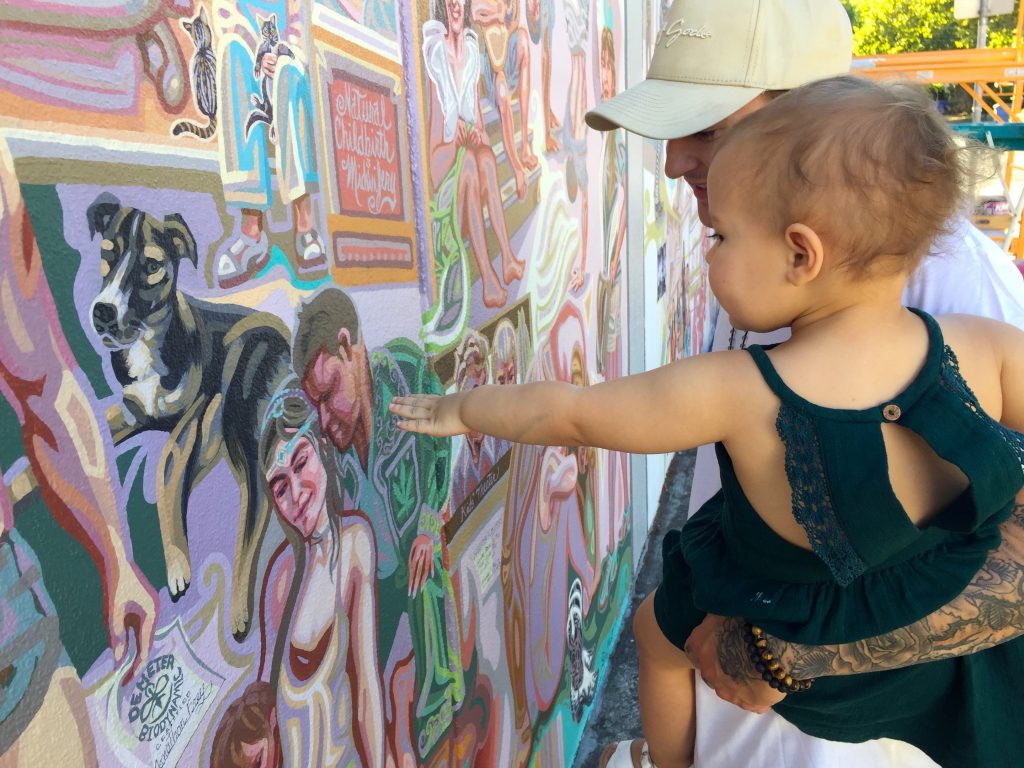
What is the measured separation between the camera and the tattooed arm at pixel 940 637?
1.46 metres

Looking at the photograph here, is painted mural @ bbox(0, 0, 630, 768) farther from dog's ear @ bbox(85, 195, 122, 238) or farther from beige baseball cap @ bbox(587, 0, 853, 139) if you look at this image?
beige baseball cap @ bbox(587, 0, 853, 139)

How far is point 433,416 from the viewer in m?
1.49

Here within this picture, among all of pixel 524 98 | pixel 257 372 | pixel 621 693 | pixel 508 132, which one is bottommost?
pixel 621 693

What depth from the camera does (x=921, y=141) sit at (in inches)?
47.9

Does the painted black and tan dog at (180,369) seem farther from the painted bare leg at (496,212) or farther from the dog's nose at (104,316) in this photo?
the painted bare leg at (496,212)

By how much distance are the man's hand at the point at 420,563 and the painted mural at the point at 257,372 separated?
0.01 metres

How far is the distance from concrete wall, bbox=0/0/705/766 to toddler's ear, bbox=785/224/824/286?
69 centimetres

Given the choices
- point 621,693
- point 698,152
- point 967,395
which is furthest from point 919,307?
point 621,693

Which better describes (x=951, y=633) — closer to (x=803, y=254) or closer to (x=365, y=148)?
(x=803, y=254)

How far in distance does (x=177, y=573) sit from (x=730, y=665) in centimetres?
99

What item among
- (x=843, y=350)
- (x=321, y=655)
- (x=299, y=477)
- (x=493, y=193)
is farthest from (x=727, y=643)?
(x=493, y=193)

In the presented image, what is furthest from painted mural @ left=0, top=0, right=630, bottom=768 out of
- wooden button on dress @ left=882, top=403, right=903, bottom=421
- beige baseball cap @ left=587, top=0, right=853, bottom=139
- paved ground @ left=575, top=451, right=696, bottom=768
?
paved ground @ left=575, top=451, right=696, bottom=768

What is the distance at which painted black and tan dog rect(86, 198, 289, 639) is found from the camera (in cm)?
98

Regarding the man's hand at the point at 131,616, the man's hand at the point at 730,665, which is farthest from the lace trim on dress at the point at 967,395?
the man's hand at the point at 131,616
